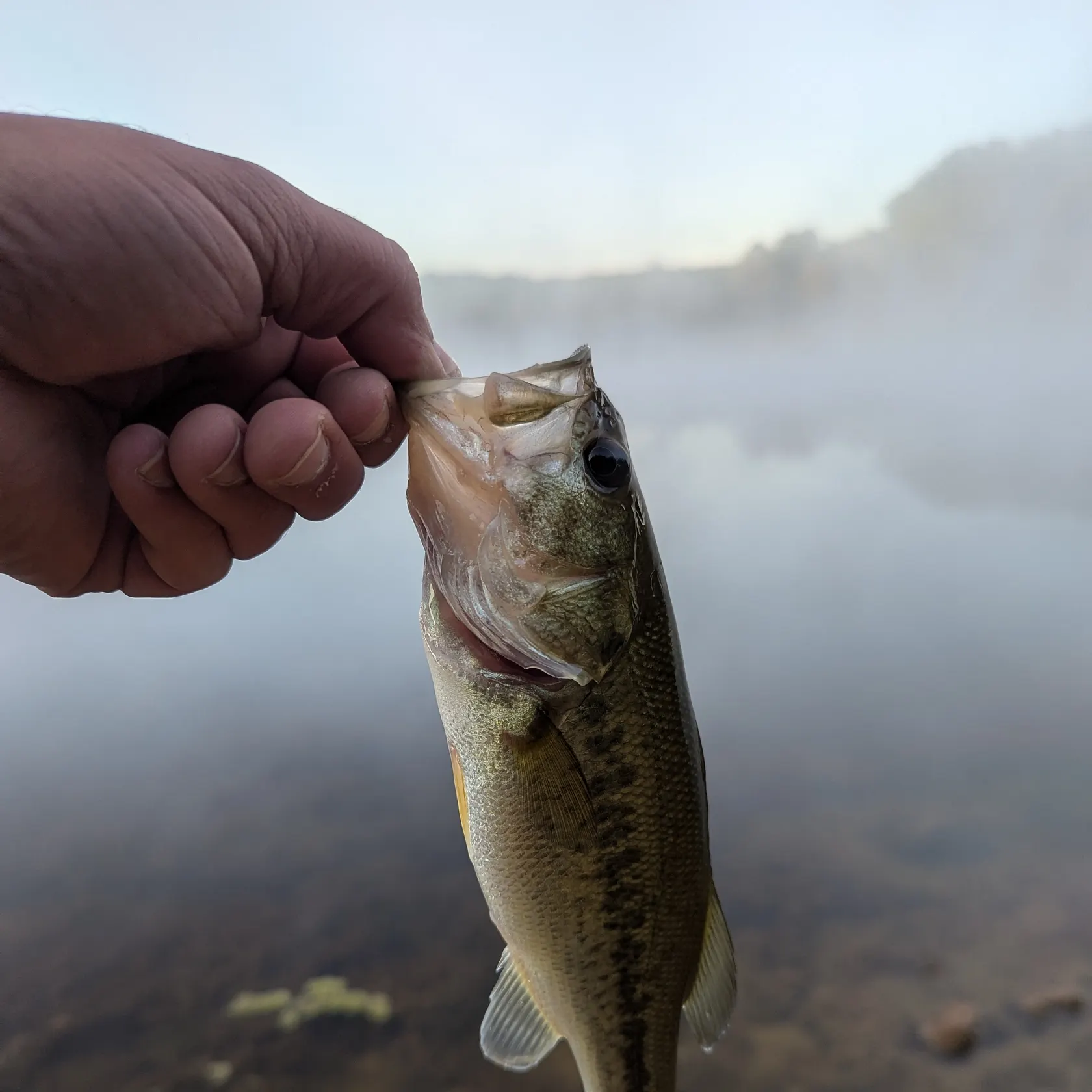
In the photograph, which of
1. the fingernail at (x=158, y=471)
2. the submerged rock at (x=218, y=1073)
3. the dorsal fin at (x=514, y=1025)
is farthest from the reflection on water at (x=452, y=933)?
the fingernail at (x=158, y=471)

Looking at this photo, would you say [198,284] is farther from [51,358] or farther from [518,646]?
[518,646]

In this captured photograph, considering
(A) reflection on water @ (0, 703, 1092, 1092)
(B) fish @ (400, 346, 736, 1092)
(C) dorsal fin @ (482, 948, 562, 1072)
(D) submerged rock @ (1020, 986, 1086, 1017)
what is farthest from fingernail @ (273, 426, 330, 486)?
(D) submerged rock @ (1020, 986, 1086, 1017)

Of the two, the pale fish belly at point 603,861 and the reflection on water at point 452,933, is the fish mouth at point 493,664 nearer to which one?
the pale fish belly at point 603,861

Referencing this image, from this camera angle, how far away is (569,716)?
0.85 metres

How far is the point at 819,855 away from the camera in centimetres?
266

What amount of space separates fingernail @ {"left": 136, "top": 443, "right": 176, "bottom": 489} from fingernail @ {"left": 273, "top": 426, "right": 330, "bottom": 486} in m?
0.17

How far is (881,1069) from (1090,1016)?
77 centimetres

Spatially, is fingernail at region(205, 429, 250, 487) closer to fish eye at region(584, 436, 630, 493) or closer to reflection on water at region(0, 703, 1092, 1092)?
fish eye at region(584, 436, 630, 493)

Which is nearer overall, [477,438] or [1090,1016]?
[477,438]

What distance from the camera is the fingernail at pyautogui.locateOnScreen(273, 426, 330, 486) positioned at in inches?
33.9

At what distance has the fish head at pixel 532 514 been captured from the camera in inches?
30.5

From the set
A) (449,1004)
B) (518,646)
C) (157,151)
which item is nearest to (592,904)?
(518,646)

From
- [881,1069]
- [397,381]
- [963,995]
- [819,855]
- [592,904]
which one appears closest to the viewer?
[592,904]

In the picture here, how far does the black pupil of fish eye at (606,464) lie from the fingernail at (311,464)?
38 cm
